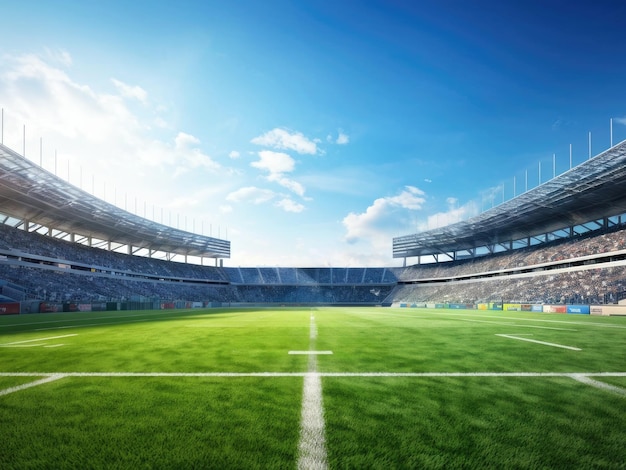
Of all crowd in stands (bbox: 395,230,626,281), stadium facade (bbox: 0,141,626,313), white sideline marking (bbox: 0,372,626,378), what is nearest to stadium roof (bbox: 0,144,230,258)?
stadium facade (bbox: 0,141,626,313)

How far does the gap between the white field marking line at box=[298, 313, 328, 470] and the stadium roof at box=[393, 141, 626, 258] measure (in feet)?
115

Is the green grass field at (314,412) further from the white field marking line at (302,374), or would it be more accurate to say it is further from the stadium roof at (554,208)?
the stadium roof at (554,208)

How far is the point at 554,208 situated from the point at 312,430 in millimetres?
50409

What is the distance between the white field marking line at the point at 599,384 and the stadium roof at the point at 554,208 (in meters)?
32.4

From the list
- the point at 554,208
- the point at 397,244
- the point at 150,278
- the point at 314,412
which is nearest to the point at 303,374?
the point at 314,412

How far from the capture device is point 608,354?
6.05 metres

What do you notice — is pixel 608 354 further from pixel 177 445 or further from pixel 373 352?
pixel 177 445

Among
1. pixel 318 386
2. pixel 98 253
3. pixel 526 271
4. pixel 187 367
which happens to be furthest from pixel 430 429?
pixel 98 253

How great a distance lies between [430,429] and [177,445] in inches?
74.5

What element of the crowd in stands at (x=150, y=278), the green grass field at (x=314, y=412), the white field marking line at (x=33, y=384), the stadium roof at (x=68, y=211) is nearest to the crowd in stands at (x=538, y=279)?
the crowd in stands at (x=150, y=278)

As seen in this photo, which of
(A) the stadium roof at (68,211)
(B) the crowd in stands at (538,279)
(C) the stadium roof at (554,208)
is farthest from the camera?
(B) the crowd in stands at (538,279)

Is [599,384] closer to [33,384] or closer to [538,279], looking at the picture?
[33,384]

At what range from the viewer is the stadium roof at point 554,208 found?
1271 inches

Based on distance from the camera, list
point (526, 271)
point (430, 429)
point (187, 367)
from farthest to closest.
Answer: point (526, 271) < point (187, 367) < point (430, 429)
